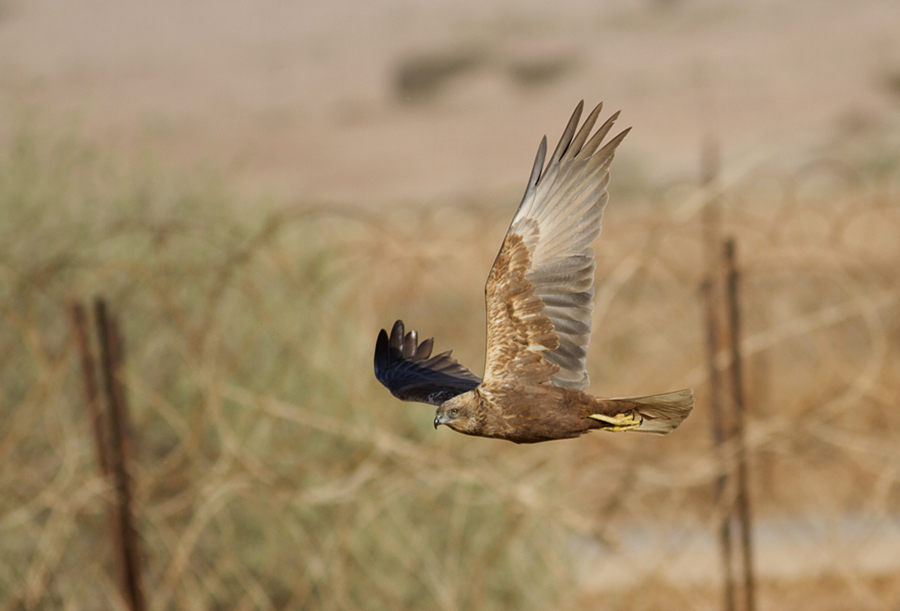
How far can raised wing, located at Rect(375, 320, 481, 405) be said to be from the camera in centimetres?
65

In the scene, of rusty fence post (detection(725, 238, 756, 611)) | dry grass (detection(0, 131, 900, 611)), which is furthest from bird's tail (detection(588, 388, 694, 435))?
dry grass (detection(0, 131, 900, 611))

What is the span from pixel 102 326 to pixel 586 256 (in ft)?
7.18

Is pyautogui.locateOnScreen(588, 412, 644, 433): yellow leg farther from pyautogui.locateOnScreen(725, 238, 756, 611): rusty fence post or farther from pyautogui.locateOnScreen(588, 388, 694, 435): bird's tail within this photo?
pyautogui.locateOnScreen(725, 238, 756, 611): rusty fence post

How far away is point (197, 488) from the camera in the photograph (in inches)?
123

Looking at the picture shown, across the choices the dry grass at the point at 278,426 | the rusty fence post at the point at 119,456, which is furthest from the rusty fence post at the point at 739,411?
the rusty fence post at the point at 119,456

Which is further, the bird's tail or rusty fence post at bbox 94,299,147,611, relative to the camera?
rusty fence post at bbox 94,299,147,611

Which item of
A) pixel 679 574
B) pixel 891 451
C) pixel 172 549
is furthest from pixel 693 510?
pixel 172 549

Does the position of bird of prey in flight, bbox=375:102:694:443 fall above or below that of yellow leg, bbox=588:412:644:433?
above

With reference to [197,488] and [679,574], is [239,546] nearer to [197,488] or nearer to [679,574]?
[197,488]

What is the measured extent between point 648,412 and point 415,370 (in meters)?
0.33

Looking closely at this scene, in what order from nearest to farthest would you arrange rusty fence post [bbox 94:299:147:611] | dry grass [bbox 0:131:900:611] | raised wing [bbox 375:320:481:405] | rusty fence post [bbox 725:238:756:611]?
1. raised wing [bbox 375:320:481:405]
2. rusty fence post [bbox 725:238:756:611]
3. rusty fence post [bbox 94:299:147:611]
4. dry grass [bbox 0:131:900:611]

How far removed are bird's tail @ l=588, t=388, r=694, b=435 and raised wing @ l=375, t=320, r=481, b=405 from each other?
0.50ft

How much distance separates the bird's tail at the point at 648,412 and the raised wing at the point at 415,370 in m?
0.15

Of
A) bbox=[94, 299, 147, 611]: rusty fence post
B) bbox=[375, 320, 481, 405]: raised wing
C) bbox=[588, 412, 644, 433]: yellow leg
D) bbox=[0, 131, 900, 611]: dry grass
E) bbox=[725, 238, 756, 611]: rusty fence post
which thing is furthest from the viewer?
bbox=[0, 131, 900, 611]: dry grass
